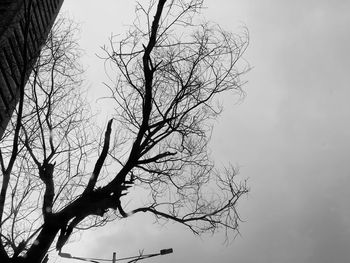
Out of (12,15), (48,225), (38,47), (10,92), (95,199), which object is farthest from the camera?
(38,47)

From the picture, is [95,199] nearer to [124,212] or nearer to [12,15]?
[124,212]

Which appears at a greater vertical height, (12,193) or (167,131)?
(167,131)

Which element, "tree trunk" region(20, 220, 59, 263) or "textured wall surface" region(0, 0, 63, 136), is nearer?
"tree trunk" region(20, 220, 59, 263)

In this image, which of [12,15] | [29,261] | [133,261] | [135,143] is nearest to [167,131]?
[135,143]

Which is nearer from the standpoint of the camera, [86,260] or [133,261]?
[133,261]

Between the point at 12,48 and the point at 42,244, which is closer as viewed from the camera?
the point at 42,244

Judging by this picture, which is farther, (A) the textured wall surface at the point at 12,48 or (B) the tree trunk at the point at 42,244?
(A) the textured wall surface at the point at 12,48

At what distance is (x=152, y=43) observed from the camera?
5.87 metres

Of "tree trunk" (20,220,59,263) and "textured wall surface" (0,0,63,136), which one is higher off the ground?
"textured wall surface" (0,0,63,136)

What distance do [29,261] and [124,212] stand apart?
1.68m

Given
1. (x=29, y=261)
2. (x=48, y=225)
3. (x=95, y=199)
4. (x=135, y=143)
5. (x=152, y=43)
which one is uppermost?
(x=152, y=43)

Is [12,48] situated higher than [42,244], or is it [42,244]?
[12,48]

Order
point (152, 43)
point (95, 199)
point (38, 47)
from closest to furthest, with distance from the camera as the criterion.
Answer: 1. point (95, 199)
2. point (152, 43)
3. point (38, 47)

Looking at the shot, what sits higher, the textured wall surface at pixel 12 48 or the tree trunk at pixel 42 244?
the textured wall surface at pixel 12 48
